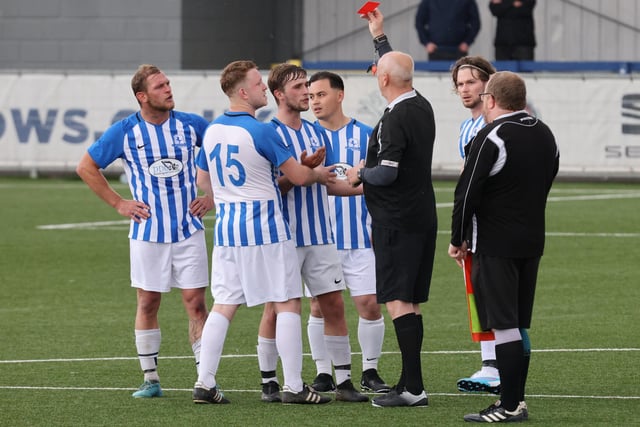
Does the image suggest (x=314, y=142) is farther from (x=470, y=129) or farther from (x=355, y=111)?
(x=355, y=111)

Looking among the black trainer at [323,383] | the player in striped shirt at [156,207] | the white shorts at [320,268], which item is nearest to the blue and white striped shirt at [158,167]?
the player in striped shirt at [156,207]

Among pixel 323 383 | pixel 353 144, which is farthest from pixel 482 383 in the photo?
pixel 353 144

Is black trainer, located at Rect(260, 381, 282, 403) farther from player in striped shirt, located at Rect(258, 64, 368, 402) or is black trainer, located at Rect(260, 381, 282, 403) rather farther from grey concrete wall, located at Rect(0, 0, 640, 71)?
grey concrete wall, located at Rect(0, 0, 640, 71)

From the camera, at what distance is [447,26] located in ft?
81.1

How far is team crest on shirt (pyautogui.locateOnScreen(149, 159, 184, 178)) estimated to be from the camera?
8359mm

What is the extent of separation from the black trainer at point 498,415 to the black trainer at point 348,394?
85cm

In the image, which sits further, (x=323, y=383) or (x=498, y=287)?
(x=323, y=383)

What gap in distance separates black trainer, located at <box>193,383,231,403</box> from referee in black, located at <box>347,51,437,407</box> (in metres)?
0.92

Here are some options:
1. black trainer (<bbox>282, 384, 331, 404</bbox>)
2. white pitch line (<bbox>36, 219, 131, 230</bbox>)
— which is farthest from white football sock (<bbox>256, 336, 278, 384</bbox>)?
white pitch line (<bbox>36, 219, 131, 230</bbox>)

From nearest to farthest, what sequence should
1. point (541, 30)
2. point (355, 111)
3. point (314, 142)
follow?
point (314, 142) < point (355, 111) < point (541, 30)

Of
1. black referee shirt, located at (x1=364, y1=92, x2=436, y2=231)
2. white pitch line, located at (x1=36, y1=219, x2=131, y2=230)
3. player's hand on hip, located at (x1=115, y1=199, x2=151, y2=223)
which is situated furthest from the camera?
white pitch line, located at (x1=36, y1=219, x2=131, y2=230)

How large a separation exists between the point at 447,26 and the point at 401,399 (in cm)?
1764

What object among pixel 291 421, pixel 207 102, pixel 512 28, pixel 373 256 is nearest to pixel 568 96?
pixel 512 28

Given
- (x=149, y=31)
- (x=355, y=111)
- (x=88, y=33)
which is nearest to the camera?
(x=355, y=111)
